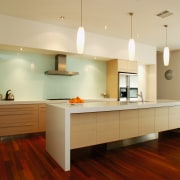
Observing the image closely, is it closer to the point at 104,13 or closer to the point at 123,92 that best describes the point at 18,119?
→ the point at 104,13

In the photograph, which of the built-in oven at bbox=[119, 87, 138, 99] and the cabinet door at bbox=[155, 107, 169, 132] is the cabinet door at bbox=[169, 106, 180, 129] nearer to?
the cabinet door at bbox=[155, 107, 169, 132]

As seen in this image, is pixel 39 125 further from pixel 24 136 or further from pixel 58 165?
pixel 58 165

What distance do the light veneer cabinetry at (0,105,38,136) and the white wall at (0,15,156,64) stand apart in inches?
54.6

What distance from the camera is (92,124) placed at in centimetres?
251

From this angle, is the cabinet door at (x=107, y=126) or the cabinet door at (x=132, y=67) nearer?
the cabinet door at (x=107, y=126)

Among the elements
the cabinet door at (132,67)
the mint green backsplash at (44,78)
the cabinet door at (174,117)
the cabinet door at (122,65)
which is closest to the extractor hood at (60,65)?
the mint green backsplash at (44,78)

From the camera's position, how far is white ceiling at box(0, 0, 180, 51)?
3080 millimetres

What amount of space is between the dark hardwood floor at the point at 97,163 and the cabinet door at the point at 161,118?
337 millimetres

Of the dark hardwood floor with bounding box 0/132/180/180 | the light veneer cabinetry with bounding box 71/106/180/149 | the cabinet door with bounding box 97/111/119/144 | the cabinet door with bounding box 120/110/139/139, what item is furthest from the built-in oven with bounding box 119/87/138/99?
the cabinet door with bounding box 97/111/119/144

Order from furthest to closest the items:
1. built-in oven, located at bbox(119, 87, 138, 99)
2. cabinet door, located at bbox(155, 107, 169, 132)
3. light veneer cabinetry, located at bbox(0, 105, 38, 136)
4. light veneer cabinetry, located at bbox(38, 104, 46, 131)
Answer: built-in oven, located at bbox(119, 87, 138, 99), light veneer cabinetry, located at bbox(38, 104, 46, 131), light veneer cabinetry, located at bbox(0, 105, 38, 136), cabinet door, located at bbox(155, 107, 169, 132)

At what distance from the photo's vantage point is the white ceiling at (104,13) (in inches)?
121

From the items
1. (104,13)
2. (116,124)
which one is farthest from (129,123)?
(104,13)

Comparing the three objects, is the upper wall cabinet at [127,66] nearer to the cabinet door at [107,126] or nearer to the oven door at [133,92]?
the oven door at [133,92]

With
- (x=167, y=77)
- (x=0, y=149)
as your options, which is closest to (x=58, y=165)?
(x=0, y=149)
